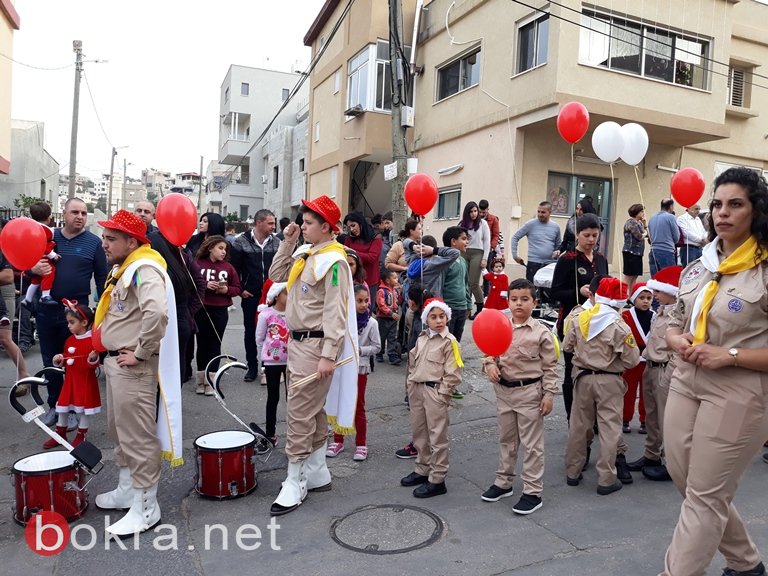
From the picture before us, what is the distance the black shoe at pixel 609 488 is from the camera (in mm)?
4219

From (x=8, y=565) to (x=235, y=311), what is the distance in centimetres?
920

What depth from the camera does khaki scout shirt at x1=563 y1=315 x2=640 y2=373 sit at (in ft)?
14.1

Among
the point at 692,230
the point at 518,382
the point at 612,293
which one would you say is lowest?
the point at 518,382

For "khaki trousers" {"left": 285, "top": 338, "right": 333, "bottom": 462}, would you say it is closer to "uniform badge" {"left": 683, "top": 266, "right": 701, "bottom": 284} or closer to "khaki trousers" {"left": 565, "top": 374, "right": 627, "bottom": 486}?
"khaki trousers" {"left": 565, "top": 374, "right": 627, "bottom": 486}

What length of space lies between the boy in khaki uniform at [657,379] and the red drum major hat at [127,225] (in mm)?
3623

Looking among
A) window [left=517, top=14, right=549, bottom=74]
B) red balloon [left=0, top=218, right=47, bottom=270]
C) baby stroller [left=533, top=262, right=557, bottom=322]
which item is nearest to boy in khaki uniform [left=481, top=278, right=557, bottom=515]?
red balloon [left=0, top=218, right=47, bottom=270]

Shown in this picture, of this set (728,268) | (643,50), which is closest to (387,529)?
(728,268)

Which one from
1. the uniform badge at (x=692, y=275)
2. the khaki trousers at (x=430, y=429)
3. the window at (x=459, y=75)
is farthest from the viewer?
the window at (x=459, y=75)

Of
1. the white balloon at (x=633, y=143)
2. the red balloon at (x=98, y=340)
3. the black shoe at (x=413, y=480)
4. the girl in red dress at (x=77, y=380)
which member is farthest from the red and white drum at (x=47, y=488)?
the white balloon at (x=633, y=143)

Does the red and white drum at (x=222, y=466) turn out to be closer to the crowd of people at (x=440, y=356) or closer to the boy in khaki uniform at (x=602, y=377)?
the crowd of people at (x=440, y=356)

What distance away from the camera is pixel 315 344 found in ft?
13.1

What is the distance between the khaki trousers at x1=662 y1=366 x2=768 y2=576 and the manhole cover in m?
1.41

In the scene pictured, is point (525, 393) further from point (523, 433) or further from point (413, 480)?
point (413, 480)

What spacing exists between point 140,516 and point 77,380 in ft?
5.98
